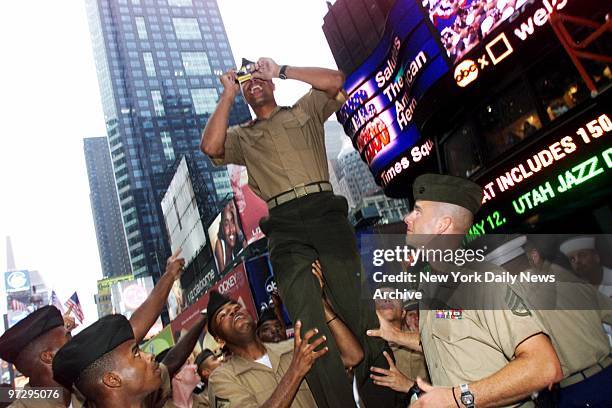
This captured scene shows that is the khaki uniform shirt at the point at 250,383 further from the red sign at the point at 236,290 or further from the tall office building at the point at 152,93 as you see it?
the tall office building at the point at 152,93

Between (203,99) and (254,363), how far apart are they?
123m

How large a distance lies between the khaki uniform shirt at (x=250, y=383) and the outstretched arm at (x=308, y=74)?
2342 millimetres

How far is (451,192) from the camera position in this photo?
2.69 metres

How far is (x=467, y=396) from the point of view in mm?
2086

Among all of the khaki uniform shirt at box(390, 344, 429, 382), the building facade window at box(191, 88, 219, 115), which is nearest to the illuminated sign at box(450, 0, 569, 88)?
the khaki uniform shirt at box(390, 344, 429, 382)

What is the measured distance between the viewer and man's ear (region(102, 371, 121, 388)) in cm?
283

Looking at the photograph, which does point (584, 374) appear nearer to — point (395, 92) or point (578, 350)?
point (578, 350)

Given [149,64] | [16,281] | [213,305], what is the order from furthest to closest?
[149,64] < [16,281] < [213,305]

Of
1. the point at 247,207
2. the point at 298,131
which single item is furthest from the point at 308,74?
the point at 247,207

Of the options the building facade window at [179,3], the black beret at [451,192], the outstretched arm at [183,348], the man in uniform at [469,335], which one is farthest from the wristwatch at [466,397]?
the building facade window at [179,3]

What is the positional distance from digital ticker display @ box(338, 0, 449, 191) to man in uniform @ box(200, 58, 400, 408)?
35.8 feet

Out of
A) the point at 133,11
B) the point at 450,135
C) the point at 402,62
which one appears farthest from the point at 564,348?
the point at 133,11

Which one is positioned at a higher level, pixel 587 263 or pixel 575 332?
pixel 587 263

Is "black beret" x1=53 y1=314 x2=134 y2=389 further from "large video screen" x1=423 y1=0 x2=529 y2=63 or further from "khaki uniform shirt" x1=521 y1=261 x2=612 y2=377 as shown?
"large video screen" x1=423 y1=0 x2=529 y2=63
